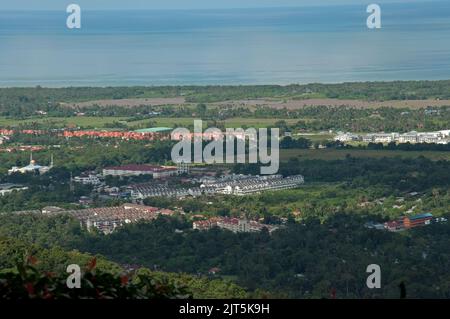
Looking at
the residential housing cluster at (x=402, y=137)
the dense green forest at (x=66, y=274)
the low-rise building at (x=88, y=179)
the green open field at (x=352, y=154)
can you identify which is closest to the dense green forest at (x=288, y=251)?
the dense green forest at (x=66, y=274)

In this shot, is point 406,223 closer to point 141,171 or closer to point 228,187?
point 228,187

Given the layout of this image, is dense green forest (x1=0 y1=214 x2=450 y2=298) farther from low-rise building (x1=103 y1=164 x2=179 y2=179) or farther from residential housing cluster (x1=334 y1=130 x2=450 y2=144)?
residential housing cluster (x1=334 y1=130 x2=450 y2=144)

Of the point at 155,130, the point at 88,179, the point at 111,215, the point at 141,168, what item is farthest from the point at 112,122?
the point at 111,215

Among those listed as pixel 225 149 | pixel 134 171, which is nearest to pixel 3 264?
pixel 134 171

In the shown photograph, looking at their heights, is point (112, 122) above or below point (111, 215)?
above
